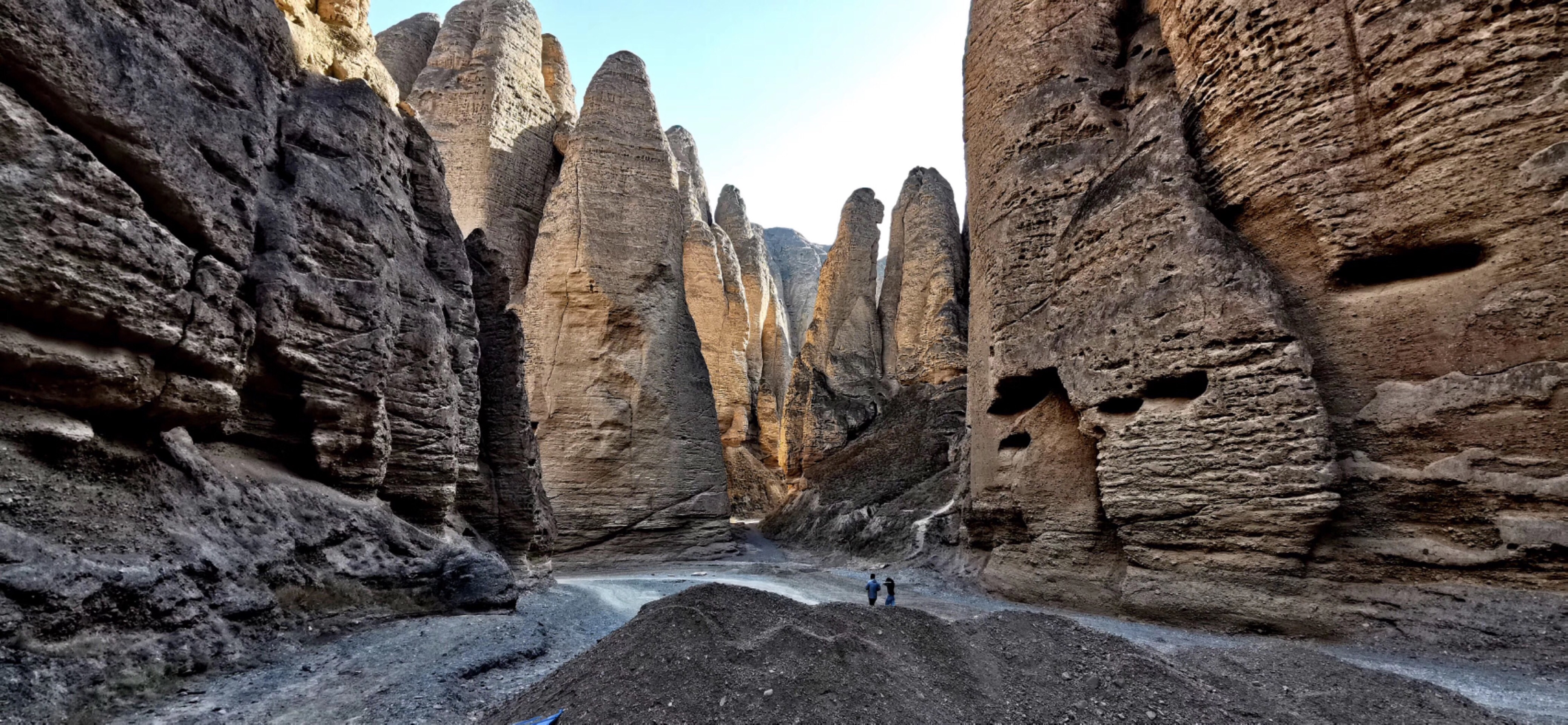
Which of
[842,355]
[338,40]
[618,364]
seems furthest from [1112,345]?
[842,355]

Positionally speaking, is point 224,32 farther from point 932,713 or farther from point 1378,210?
point 1378,210

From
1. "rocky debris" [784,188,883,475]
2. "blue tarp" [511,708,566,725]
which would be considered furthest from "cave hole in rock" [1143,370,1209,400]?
"rocky debris" [784,188,883,475]

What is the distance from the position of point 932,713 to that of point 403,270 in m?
7.23

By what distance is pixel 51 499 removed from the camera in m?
3.44

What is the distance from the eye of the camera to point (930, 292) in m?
20.2

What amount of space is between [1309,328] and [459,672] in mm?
8284

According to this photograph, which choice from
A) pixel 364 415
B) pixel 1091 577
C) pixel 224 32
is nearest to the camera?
pixel 224 32

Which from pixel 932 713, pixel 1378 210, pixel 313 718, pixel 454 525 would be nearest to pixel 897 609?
pixel 932 713

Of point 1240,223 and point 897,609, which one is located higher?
point 1240,223

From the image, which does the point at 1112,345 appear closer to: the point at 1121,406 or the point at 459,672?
the point at 1121,406

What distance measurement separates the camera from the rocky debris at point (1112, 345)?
5973mm

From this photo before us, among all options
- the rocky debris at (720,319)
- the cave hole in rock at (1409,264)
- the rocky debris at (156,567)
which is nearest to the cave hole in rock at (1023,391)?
the cave hole in rock at (1409,264)

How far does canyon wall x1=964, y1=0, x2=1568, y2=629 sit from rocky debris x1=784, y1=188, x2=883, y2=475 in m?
12.3

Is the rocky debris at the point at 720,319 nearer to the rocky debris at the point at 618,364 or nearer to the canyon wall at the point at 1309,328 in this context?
the rocky debris at the point at 618,364
